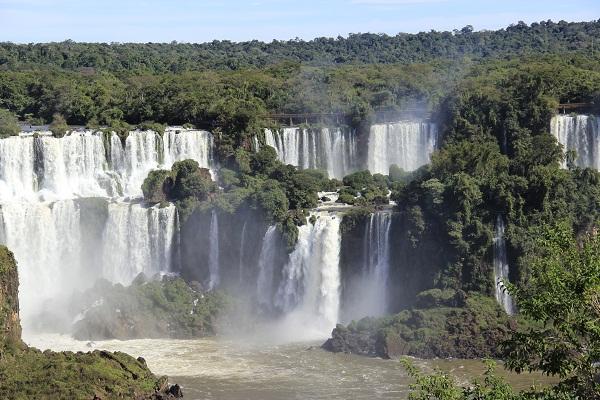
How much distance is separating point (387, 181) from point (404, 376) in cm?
1984

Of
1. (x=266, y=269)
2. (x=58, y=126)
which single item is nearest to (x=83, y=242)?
(x=266, y=269)

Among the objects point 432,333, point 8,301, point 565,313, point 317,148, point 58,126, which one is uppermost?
point 58,126

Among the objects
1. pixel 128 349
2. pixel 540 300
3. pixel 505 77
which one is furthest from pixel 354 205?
pixel 540 300

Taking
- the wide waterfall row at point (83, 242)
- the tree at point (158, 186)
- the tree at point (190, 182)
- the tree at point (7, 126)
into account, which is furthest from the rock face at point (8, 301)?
the tree at point (7, 126)

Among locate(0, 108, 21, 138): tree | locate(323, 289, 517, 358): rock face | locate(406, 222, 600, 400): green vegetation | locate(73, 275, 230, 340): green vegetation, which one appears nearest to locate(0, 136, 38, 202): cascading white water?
locate(0, 108, 21, 138): tree

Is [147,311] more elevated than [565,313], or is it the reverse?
[565,313]

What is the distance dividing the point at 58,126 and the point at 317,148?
48.9ft

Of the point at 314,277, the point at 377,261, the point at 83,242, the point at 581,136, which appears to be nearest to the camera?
the point at 377,261

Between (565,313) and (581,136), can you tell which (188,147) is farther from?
(565,313)

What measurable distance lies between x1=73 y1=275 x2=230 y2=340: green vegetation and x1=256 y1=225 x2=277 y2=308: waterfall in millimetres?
1945

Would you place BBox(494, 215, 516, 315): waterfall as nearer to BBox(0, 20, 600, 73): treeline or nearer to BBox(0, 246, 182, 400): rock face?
BBox(0, 246, 182, 400): rock face

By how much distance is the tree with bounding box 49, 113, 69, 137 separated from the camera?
60947mm

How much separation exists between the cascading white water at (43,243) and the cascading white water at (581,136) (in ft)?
86.9

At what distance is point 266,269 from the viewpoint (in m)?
52.4
